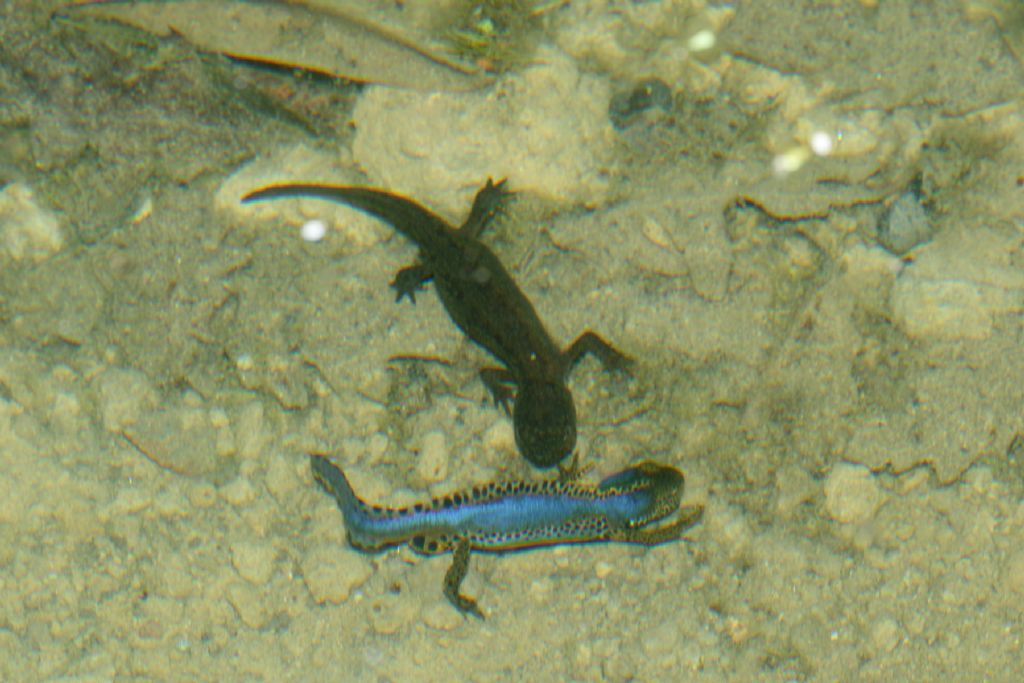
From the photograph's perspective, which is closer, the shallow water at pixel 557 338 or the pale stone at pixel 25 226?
the shallow water at pixel 557 338

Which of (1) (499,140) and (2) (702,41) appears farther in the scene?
(2) (702,41)

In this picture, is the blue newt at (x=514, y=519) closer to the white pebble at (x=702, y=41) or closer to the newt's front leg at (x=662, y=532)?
the newt's front leg at (x=662, y=532)

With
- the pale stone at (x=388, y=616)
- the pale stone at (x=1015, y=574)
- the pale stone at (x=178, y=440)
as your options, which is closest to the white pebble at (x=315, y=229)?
the pale stone at (x=178, y=440)

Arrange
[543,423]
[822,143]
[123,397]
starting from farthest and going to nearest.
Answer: [822,143], [123,397], [543,423]

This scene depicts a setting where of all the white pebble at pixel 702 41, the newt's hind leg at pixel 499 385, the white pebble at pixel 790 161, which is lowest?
the newt's hind leg at pixel 499 385

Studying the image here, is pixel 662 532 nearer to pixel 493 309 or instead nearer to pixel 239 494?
pixel 493 309

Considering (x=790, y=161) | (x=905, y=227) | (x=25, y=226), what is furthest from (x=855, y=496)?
(x=25, y=226)

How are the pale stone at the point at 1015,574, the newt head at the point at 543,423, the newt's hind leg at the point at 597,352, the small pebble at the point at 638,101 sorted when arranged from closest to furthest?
the pale stone at the point at 1015,574 < the newt head at the point at 543,423 < the newt's hind leg at the point at 597,352 < the small pebble at the point at 638,101

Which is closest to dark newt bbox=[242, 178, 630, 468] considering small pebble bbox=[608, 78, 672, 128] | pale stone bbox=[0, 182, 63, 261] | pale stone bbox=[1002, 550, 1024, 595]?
small pebble bbox=[608, 78, 672, 128]
